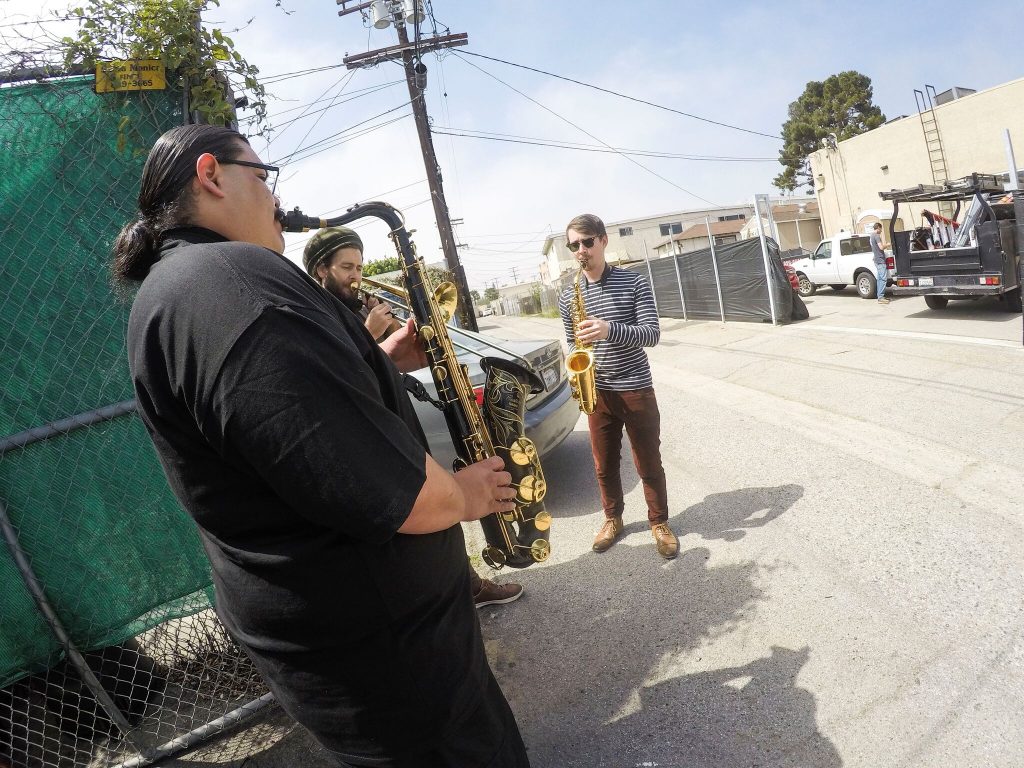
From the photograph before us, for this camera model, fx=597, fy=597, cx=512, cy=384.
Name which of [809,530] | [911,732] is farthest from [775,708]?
[809,530]

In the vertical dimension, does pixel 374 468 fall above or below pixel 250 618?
above

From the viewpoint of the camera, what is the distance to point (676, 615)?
9.75ft

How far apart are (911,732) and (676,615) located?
1066 millimetres

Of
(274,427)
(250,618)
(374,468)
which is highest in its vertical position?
(274,427)

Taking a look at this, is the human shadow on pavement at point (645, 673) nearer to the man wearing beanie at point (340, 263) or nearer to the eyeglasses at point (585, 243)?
the man wearing beanie at point (340, 263)

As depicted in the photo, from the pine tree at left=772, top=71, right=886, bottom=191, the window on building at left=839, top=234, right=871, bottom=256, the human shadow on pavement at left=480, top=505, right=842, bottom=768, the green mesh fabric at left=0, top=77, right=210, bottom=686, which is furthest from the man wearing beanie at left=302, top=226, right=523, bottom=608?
the pine tree at left=772, top=71, right=886, bottom=191

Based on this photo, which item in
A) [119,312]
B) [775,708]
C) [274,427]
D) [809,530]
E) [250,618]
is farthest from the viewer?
[809,530]

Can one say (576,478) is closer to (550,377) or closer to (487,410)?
(550,377)

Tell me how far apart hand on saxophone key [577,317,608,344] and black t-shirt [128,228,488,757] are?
184cm

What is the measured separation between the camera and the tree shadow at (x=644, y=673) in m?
2.20

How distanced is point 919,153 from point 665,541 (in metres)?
28.1

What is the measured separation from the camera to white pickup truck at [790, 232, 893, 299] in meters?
14.5

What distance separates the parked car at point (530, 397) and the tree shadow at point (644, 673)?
53.3 inches

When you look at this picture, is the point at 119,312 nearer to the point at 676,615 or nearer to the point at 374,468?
the point at 374,468
